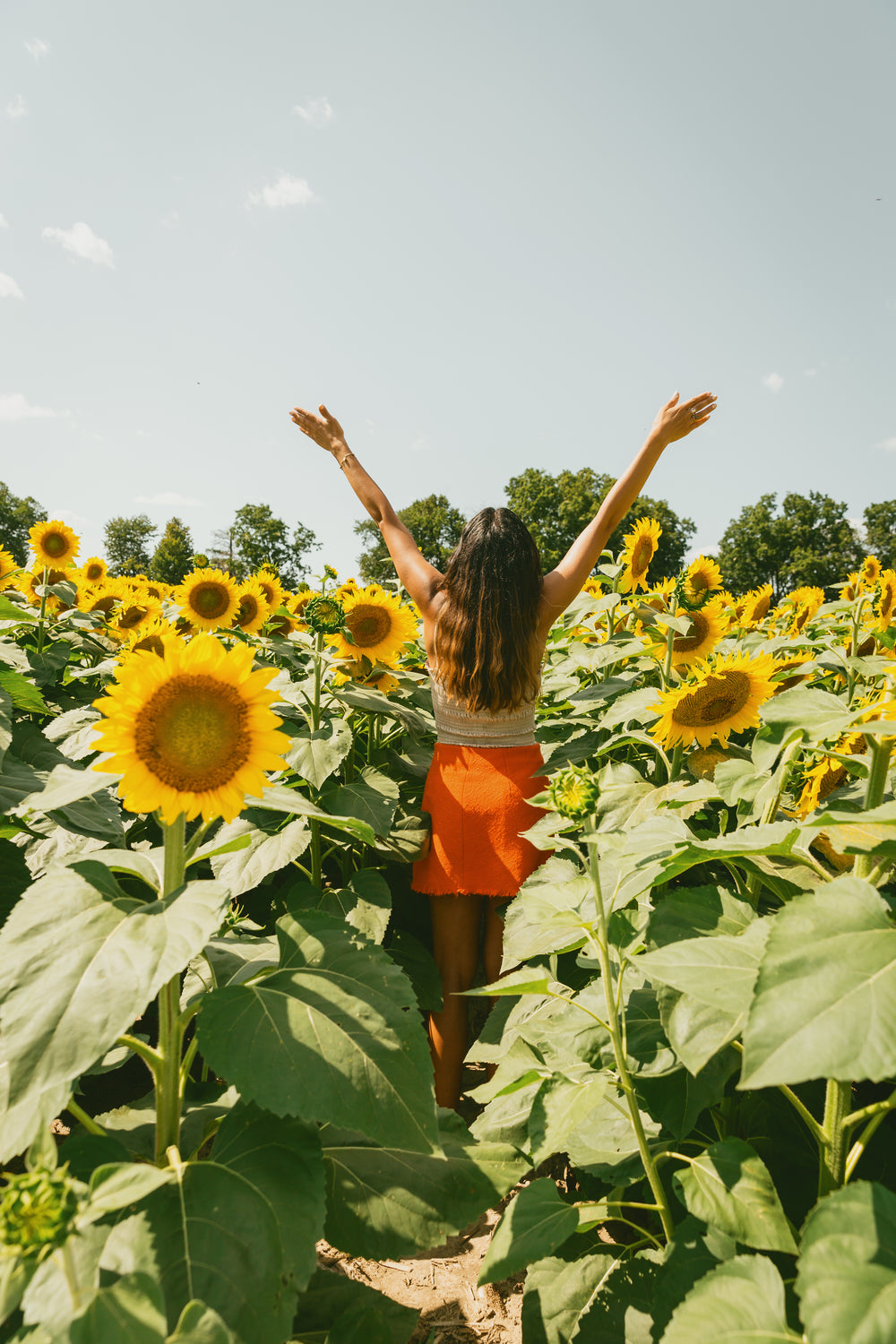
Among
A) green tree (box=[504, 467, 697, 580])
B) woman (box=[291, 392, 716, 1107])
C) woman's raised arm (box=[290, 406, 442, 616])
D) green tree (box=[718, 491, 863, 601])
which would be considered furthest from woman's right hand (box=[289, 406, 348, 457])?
green tree (box=[718, 491, 863, 601])

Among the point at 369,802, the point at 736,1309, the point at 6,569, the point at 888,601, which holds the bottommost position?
the point at 736,1309

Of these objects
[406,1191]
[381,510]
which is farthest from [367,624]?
[406,1191]

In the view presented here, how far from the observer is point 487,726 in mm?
3410

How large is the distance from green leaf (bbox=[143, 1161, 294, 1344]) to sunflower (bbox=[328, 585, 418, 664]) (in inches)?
104

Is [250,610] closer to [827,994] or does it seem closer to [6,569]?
[6,569]

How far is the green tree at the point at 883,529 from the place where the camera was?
2132 inches

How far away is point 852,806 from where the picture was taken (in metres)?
1.81

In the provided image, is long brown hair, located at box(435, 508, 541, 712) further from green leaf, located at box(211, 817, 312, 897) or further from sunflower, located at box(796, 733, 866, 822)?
sunflower, located at box(796, 733, 866, 822)

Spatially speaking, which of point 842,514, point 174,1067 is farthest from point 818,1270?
point 842,514

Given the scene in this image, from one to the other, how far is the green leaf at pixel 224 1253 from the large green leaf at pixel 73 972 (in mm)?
338

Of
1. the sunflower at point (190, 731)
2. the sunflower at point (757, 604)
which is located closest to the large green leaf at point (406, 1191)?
the sunflower at point (190, 731)

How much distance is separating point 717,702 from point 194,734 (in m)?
1.91

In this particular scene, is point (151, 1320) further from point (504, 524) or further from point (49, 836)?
point (504, 524)

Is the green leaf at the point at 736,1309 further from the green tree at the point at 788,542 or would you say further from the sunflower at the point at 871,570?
the green tree at the point at 788,542
